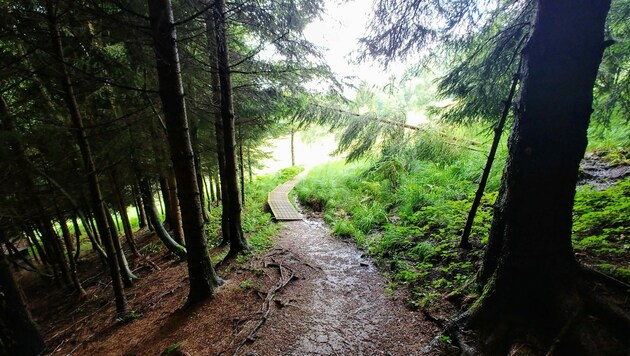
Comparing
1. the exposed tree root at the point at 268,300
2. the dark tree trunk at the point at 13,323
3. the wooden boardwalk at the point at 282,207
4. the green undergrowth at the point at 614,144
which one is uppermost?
the green undergrowth at the point at 614,144

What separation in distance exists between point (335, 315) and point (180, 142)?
388 centimetres

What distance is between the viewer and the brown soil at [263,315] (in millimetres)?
3805

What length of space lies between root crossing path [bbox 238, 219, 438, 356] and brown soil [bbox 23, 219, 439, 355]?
0.05ft

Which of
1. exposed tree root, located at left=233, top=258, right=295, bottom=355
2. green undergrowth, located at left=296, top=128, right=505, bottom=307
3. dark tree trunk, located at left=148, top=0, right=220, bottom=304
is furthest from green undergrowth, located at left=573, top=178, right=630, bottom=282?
dark tree trunk, located at left=148, top=0, right=220, bottom=304

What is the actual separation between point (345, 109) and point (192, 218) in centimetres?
887

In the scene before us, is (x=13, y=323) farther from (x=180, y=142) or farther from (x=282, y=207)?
(x=282, y=207)

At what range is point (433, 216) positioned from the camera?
23.4 feet

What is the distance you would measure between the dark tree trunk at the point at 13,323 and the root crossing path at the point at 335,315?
457 centimetres

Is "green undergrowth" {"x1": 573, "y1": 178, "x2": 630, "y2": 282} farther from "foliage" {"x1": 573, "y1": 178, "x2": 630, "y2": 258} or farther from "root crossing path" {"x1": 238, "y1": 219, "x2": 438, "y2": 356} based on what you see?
"root crossing path" {"x1": 238, "y1": 219, "x2": 438, "y2": 356}

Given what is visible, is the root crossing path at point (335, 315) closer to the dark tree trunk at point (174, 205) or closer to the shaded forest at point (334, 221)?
the shaded forest at point (334, 221)

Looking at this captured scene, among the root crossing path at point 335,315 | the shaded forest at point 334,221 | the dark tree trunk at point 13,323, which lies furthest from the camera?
the dark tree trunk at point 13,323

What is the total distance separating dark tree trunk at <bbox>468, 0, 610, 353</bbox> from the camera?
8.60ft

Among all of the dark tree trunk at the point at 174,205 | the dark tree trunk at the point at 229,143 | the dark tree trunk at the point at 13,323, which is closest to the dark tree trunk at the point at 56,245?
the dark tree trunk at the point at 13,323

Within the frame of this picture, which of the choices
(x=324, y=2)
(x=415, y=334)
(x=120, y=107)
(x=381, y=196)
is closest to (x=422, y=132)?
(x=381, y=196)
